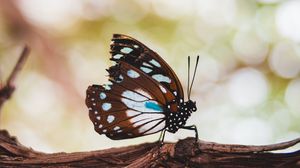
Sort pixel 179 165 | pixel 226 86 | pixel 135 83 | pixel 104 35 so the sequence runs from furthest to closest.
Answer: pixel 104 35, pixel 226 86, pixel 135 83, pixel 179 165

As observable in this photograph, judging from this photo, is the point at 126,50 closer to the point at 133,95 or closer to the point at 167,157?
the point at 133,95

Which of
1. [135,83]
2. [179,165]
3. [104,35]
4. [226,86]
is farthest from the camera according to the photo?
[104,35]

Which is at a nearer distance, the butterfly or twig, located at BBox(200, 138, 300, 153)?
twig, located at BBox(200, 138, 300, 153)

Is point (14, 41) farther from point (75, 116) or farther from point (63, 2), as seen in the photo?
point (75, 116)

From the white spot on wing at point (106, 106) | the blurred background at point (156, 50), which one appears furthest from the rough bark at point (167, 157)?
the blurred background at point (156, 50)

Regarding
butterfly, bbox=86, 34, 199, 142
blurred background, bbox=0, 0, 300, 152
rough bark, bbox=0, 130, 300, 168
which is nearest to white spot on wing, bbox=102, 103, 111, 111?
butterfly, bbox=86, 34, 199, 142

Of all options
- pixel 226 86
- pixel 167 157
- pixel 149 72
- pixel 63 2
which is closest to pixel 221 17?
pixel 226 86

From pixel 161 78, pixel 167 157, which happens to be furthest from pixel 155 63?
pixel 167 157

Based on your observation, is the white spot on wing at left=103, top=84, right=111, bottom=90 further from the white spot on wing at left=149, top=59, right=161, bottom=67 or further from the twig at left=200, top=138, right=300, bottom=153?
the twig at left=200, top=138, right=300, bottom=153
